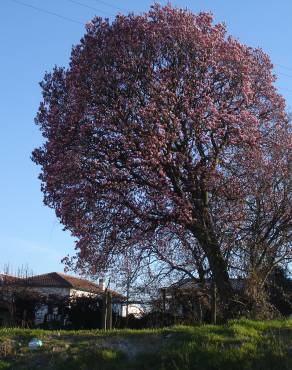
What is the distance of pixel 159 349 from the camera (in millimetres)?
10727

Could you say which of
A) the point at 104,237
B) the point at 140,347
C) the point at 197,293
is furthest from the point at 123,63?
the point at 140,347

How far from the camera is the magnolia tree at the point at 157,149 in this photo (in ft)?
58.9

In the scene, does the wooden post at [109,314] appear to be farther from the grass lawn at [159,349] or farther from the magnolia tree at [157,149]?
the magnolia tree at [157,149]

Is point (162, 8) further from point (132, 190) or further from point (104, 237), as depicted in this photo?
point (104, 237)

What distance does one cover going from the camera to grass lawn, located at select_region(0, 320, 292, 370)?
9.97 m

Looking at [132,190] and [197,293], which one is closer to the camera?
[197,293]

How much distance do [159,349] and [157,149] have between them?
7929 mm

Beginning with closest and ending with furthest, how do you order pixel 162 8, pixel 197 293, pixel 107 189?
1. pixel 197 293
2. pixel 107 189
3. pixel 162 8

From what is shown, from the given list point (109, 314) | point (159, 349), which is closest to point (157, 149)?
point (109, 314)

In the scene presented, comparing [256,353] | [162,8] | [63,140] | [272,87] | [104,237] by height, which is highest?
[162,8]

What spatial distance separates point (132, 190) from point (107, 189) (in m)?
0.79

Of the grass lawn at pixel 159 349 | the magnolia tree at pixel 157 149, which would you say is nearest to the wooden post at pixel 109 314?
the grass lawn at pixel 159 349

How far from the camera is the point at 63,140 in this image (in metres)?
18.4

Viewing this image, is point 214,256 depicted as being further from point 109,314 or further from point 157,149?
point 109,314
